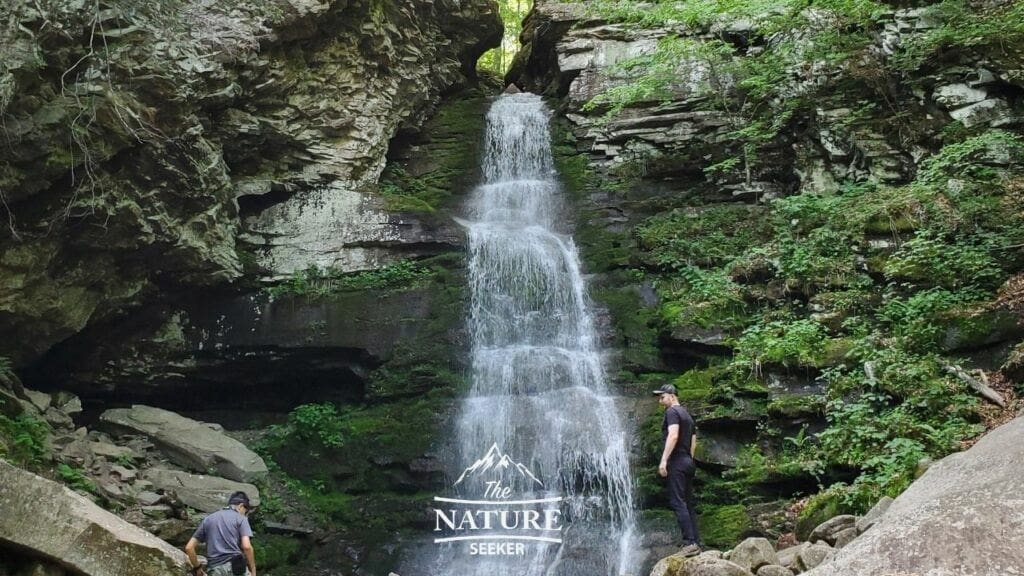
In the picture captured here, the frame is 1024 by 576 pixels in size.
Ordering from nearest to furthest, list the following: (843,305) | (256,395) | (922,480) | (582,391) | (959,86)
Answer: (922,480) → (843,305) → (582,391) → (959,86) → (256,395)

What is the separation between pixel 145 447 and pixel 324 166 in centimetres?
582

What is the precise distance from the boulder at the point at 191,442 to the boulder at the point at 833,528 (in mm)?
7702

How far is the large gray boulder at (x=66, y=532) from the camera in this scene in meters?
5.25

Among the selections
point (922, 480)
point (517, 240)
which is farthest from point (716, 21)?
point (922, 480)

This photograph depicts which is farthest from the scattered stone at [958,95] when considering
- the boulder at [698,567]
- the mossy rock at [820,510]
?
the boulder at [698,567]

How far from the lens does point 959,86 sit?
12086 mm

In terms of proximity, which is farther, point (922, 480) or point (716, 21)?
point (716, 21)

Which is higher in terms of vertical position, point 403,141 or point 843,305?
point 403,141

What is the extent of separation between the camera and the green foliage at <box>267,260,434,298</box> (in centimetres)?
1295

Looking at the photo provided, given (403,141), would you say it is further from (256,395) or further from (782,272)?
(782,272)

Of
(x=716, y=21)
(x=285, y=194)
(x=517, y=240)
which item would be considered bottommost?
(x=517, y=240)

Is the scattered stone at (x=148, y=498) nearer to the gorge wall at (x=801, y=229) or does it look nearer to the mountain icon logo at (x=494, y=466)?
the mountain icon logo at (x=494, y=466)

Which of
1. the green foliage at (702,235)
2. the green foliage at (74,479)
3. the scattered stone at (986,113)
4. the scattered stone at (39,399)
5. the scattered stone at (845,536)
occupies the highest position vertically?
the scattered stone at (986,113)

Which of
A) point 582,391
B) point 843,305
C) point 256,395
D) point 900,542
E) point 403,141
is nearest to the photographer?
point 900,542
